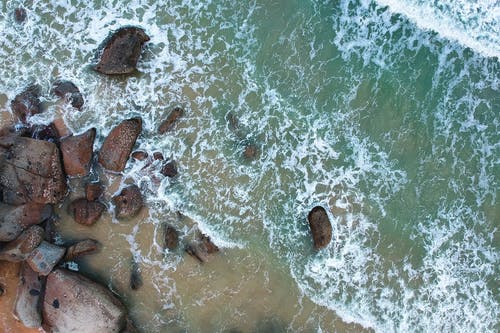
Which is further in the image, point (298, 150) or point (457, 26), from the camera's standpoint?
point (457, 26)

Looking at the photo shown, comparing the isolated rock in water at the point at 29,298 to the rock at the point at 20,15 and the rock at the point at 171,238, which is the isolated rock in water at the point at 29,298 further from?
the rock at the point at 20,15

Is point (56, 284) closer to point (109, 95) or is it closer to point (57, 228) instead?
point (57, 228)

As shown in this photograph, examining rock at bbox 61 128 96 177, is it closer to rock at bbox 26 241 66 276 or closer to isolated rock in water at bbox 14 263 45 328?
rock at bbox 26 241 66 276

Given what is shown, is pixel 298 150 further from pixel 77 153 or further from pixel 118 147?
pixel 77 153

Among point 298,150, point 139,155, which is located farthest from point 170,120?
point 298,150

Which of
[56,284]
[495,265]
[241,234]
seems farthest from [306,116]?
[56,284]

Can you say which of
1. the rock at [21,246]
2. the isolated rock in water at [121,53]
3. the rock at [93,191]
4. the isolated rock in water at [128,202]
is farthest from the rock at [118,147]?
the rock at [21,246]

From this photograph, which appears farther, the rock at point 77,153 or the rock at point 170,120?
the rock at point 170,120
